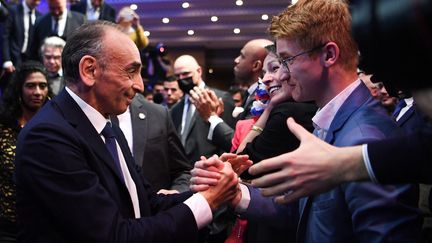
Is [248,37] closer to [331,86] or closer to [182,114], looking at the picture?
[182,114]

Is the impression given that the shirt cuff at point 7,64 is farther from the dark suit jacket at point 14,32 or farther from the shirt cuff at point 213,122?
the shirt cuff at point 213,122

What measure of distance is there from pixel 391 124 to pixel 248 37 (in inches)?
511

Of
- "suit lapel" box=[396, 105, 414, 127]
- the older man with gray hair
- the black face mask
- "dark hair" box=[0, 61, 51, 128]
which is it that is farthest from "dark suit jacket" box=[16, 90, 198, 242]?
the older man with gray hair

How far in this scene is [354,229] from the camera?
52.4 inches

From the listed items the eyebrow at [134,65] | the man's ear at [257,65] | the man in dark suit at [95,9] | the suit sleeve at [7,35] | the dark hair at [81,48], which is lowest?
the man's ear at [257,65]

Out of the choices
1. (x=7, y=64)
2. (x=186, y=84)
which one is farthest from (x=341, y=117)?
(x=7, y=64)

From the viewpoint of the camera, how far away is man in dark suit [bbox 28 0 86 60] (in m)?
5.35

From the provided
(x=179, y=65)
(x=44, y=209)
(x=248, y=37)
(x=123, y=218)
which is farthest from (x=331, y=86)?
(x=248, y=37)

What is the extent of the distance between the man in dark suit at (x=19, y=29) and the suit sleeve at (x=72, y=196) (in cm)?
430

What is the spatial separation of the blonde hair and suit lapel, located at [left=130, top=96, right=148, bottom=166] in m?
1.61

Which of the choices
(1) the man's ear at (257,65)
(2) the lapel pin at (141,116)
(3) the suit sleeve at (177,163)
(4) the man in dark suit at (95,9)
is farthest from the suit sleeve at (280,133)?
(4) the man in dark suit at (95,9)

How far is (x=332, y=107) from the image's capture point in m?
1.63

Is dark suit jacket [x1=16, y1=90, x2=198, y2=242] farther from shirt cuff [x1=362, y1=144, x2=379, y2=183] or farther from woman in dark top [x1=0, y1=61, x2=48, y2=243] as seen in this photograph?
woman in dark top [x1=0, y1=61, x2=48, y2=243]

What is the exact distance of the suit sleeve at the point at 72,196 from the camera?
1.56m
